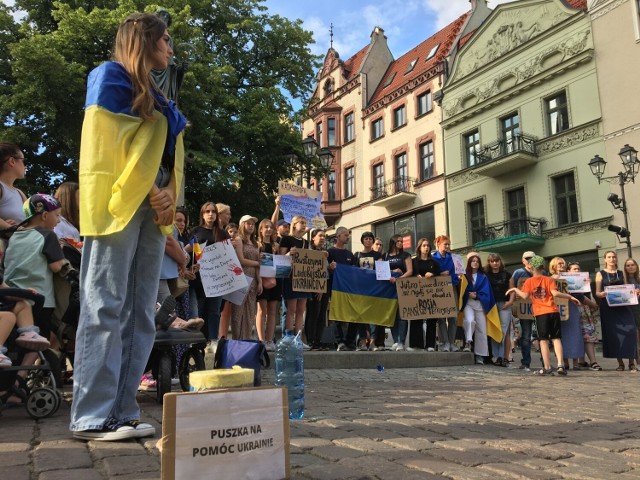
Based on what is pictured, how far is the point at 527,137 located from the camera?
26422 millimetres

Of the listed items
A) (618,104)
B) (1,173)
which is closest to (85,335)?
(1,173)

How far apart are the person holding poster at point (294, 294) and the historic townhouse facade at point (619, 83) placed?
17401mm

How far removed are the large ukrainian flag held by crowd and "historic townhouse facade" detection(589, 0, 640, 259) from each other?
15.7 m

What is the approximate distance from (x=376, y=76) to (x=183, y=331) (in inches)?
1494

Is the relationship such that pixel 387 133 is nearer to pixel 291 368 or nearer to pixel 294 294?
pixel 294 294

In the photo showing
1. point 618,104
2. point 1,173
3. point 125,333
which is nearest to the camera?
point 125,333

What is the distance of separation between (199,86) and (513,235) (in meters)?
15.3

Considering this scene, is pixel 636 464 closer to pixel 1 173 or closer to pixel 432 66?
pixel 1 173

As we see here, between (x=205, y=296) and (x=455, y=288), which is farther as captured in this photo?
(x=455, y=288)

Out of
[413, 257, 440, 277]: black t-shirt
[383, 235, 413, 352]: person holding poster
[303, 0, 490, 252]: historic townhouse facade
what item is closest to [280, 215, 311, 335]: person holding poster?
[383, 235, 413, 352]: person holding poster

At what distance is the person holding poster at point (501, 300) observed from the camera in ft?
32.7

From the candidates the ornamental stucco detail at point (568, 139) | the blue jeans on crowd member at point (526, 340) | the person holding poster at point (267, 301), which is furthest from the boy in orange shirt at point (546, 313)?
the ornamental stucco detail at point (568, 139)

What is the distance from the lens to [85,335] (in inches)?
115

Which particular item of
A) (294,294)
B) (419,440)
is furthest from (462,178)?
(419,440)
